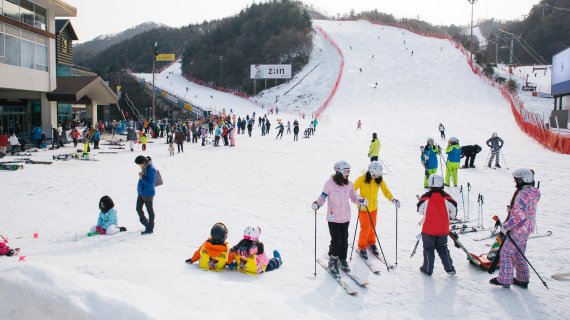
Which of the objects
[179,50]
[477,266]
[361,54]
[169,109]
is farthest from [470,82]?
[179,50]

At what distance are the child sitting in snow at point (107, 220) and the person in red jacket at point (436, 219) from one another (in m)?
5.21

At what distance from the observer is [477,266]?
21.7 ft

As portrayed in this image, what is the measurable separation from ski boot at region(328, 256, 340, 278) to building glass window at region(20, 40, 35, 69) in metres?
22.8

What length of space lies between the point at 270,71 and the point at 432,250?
60208 mm

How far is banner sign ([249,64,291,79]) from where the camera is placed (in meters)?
64.2

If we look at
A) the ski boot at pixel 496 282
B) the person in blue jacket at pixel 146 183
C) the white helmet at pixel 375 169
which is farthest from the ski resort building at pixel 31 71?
the ski boot at pixel 496 282

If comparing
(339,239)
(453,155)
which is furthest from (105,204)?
(453,155)

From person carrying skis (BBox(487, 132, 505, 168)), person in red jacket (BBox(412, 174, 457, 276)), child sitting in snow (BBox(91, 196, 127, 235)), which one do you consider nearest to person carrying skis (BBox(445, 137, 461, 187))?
person carrying skis (BBox(487, 132, 505, 168))

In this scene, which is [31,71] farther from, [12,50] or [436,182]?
[436,182]

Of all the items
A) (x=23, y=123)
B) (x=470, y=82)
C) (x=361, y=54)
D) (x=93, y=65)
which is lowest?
(x=23, y=123)

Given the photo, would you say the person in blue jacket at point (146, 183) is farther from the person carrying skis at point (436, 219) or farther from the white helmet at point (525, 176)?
the white helmet at point (525, 176)

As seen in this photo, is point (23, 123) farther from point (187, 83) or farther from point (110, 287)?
point (187, 83)

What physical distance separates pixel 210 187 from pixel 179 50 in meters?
112

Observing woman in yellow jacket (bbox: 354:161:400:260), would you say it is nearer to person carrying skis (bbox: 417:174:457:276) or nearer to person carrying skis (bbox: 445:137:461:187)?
person carrying skis (bbox: 417:174:457:276)
